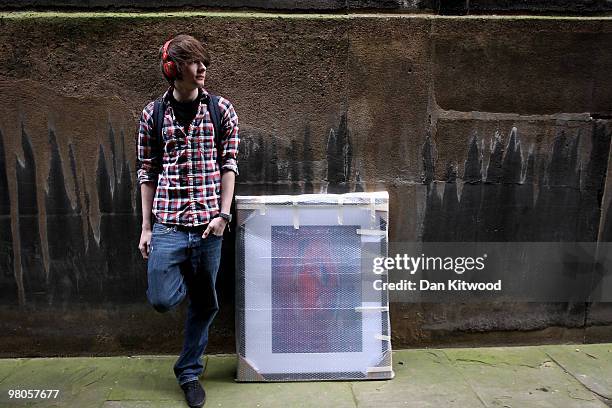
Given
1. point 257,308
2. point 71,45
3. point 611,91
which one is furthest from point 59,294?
point 611,91

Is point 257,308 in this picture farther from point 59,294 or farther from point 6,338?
point 6,338

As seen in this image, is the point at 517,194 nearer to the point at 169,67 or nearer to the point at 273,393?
the point at 273,393

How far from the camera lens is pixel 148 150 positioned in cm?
347

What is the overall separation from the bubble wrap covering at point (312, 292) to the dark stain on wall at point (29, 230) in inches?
57.3

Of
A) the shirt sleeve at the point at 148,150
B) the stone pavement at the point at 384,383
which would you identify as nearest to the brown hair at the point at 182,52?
the shirt sleeve at the point at 148,150

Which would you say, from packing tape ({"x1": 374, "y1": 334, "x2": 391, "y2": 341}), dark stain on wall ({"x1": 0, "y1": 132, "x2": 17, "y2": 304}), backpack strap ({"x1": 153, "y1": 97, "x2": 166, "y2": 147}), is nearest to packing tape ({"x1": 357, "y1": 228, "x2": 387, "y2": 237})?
packing tape ({"x1": 374, "y1": 334, "x2": 391, "y2": 341})

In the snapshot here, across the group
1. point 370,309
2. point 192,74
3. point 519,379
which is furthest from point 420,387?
point 192,74

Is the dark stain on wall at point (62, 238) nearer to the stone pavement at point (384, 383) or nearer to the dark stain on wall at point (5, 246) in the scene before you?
the dark stain on wall at point (5, 246)

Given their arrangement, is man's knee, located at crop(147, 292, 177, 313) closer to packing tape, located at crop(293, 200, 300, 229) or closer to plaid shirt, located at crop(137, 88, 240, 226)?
plaid shirt, located at crop(137, 88, 240, 226)

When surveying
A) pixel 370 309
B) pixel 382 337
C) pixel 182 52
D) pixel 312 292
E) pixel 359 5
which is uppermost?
pixel 359 5

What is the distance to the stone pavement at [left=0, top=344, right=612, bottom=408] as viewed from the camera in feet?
11.8

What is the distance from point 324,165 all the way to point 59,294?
212cm

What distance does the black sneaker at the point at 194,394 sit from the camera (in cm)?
356

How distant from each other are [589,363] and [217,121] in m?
3.10
